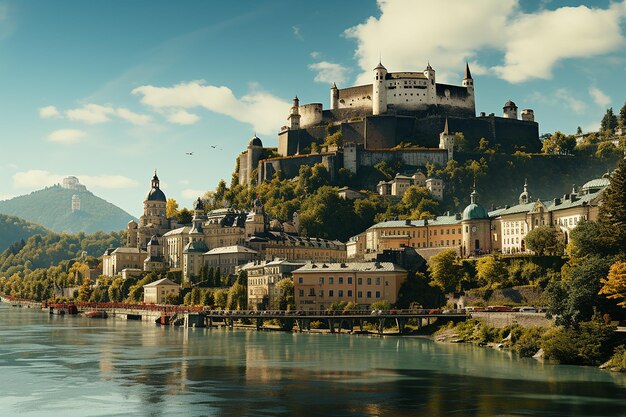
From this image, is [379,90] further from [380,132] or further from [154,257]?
[154,257]

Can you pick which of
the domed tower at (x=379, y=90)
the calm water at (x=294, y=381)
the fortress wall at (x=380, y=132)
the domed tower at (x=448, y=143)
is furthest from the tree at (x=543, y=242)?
the domed tower at (x=379, y=90)

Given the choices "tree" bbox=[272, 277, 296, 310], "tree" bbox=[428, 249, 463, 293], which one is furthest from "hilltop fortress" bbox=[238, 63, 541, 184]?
"tree" bbox=[428, 249, 463, 293]

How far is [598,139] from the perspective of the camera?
161m

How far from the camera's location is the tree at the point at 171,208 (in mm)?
175875

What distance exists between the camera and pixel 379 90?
155 m

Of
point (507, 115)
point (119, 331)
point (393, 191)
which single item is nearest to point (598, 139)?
point (507, 115)

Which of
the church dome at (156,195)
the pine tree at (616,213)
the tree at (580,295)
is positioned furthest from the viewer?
the church dome at (156,195)

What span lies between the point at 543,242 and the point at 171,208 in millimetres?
108575

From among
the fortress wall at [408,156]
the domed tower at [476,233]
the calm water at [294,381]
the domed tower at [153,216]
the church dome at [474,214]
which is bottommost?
the calm water at [294,381]

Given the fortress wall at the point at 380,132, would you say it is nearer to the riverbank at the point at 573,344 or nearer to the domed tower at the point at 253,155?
the domed tower at the point at 253,155

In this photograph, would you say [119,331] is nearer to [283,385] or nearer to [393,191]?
[283,385]

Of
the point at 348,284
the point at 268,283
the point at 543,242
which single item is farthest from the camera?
the point at 268,283

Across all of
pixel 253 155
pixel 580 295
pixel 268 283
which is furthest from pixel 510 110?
pixel 580 295

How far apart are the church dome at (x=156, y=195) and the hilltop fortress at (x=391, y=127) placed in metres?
18.3
